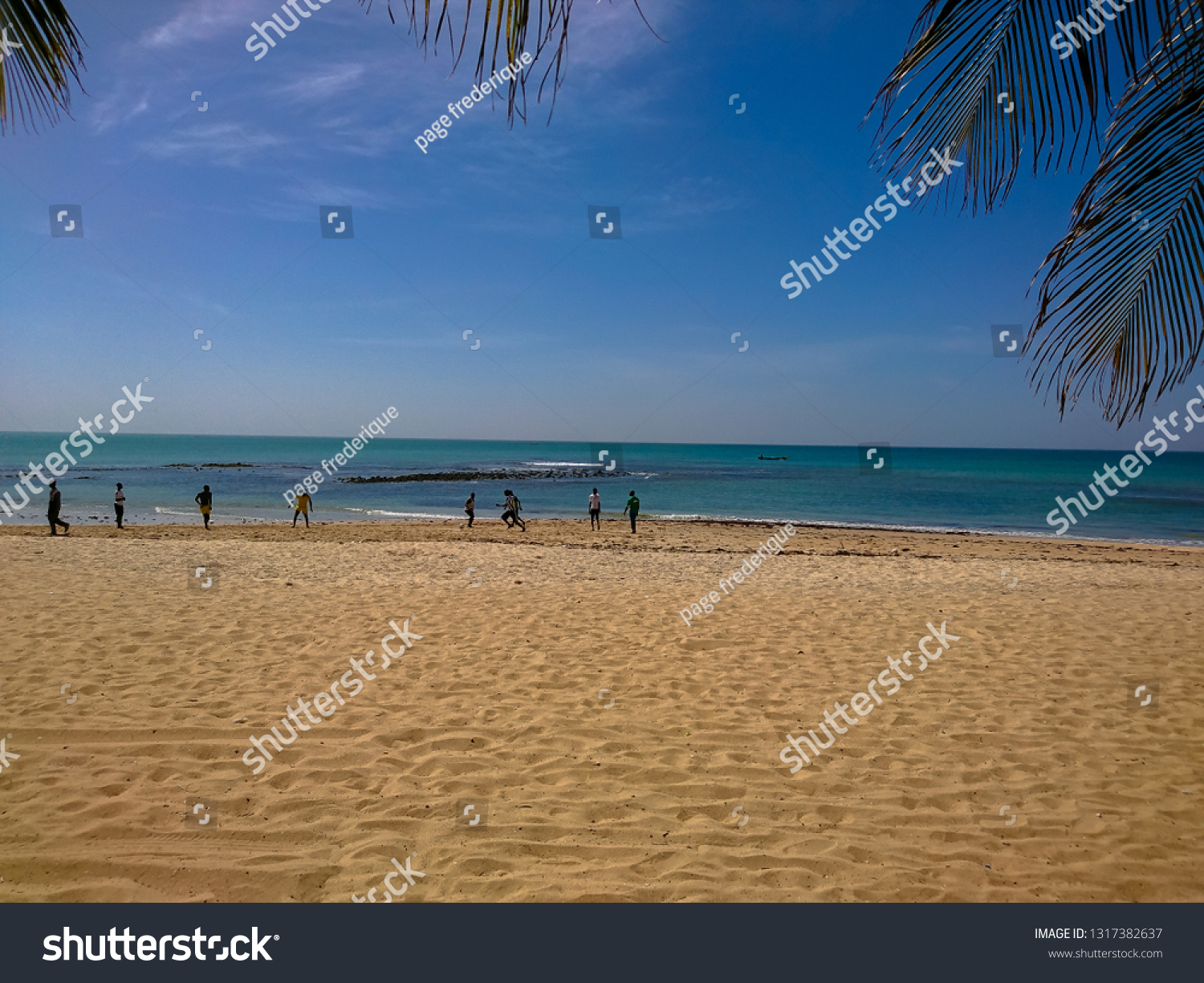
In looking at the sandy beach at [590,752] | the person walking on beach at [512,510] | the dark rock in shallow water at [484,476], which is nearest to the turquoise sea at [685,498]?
the dark rock in shallow water at [484,476]

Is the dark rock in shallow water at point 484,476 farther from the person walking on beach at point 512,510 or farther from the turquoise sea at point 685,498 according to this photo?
the person walking on beach at point 512,510

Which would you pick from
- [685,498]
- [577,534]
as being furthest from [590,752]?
[685,498]

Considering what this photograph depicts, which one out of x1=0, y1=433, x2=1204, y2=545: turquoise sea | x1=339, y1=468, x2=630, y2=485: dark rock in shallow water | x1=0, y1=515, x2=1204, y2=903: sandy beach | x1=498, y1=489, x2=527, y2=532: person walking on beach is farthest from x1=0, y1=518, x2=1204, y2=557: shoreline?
x1=339, y1=468, x2=630, y2=485: dark rock in shallow water

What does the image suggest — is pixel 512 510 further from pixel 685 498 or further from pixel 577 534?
pixel 685 498

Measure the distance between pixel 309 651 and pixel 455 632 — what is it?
164 centimetres

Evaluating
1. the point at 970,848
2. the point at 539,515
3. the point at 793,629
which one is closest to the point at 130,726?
the point at 970,848

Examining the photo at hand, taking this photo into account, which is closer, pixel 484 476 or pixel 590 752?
pixel 590 752

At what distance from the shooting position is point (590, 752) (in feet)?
15.4

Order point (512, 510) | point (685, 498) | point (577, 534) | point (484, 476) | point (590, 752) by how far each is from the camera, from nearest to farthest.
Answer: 1. point (590, 752)
2. point (577, 534)
3. point (512, 510)
4. point (685, 498)
5. point (484, 476)

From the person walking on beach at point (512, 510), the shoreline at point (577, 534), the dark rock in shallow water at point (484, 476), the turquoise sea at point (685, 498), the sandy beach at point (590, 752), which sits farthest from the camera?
the dark rock in shallow water at point (484, 476)

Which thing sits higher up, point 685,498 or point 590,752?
point 685,498

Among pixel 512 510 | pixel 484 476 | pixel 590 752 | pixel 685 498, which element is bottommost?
pixel 590 752

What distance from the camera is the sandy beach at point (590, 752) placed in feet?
11.0

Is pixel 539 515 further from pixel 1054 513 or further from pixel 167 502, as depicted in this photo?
pixel 1054 513
